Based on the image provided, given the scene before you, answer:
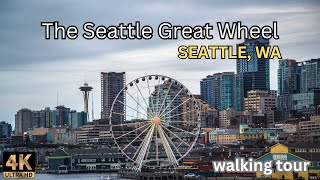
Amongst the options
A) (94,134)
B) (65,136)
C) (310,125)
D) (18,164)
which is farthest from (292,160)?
(65,136)

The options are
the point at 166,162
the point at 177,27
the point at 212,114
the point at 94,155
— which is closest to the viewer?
the point at 177,27

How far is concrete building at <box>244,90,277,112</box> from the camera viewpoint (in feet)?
384

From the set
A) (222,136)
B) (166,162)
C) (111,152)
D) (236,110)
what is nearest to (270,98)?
(236,110)

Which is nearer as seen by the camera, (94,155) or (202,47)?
(202,47)

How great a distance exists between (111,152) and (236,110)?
5274 centimetres

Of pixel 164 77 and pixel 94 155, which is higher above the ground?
pixel 164 77

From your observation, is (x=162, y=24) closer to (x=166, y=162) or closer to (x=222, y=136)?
(x=166, y=162)

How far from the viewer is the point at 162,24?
19.8 meters

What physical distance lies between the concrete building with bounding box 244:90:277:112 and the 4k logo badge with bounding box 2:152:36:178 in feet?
339

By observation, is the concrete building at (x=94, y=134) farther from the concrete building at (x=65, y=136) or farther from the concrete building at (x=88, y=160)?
the concrete building at (x=88, y=160)

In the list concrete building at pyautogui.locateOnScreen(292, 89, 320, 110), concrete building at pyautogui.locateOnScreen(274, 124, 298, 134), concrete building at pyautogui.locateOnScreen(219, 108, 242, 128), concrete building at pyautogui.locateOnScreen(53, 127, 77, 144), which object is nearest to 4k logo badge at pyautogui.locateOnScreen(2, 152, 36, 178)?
concrete building at pyautogui.locateOnScreen(274, 124, 298, 134)

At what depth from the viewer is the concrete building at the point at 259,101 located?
384ft

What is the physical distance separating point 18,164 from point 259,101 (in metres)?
105

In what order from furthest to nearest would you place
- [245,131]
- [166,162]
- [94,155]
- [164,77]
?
[245,131]
[94,155]
[166,162]
[164,77]
